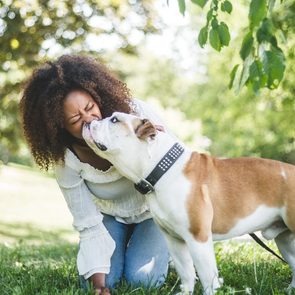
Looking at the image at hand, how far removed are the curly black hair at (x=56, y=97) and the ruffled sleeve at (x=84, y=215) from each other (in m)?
0.17

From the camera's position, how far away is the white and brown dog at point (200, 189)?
3244mm

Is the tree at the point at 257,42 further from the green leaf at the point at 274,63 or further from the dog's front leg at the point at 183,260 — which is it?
the dog's front leg at the point at 183,260

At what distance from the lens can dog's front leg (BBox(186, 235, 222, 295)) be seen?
3.23 m

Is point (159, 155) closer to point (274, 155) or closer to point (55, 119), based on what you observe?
point (55, 119)

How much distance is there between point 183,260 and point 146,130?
0.96 meters

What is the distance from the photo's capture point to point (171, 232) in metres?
3.48

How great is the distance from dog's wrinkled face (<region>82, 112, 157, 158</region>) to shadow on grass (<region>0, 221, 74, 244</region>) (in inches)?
316

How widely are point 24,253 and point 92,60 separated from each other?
280cm

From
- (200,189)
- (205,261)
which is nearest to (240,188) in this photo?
(200,189)

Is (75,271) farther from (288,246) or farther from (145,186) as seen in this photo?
(288,246)

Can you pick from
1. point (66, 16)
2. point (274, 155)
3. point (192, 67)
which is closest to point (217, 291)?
point (66, 16)

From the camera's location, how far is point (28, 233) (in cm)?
1258

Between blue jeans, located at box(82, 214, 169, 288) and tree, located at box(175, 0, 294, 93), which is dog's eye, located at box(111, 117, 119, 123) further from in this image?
blue jeans, located at box(82, 214, 169, 288)

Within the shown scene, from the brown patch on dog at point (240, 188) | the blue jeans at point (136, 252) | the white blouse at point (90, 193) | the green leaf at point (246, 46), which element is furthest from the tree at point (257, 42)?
the blue jeans at point (136, 252)
